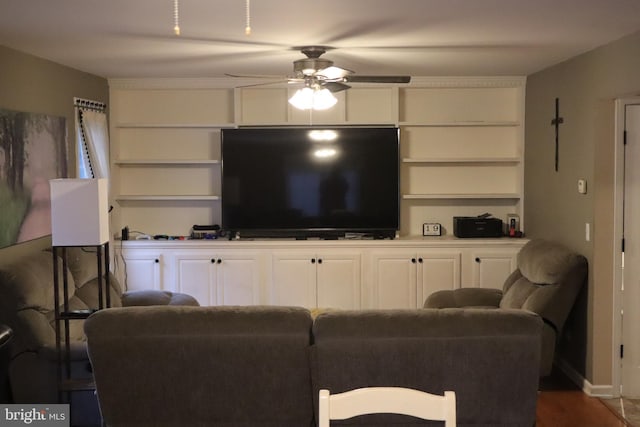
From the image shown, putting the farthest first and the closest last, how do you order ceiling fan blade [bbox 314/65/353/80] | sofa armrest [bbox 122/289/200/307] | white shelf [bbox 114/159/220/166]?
white shelf [bbox 114/159/220/166], sofa armrest [bbox 122/289/200/307], ceiling fan blade [bbox 314/65/353/80]

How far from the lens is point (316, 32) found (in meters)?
3.85

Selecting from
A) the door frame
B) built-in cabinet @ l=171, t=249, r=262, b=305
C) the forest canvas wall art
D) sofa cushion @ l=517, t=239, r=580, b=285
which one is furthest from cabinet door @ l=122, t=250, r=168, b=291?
the door frame

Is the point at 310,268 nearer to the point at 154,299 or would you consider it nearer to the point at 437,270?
the point at 437,270

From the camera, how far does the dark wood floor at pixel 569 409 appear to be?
4188 mm

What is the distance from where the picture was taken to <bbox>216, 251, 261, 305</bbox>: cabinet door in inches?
231

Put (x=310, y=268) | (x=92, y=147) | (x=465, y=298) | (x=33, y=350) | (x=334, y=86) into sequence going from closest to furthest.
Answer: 1. (x=33, y=350)
2. (x=334, y=86)
3. (x=465, y=298)
4. (x=92, y=147)
5. (x=310, y=268)

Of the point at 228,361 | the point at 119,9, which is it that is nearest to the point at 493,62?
→ the point at 119,9

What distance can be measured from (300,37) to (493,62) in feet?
6.03

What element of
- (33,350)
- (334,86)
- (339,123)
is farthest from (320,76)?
(33,350)

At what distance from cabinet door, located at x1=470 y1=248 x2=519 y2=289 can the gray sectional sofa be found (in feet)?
9.56

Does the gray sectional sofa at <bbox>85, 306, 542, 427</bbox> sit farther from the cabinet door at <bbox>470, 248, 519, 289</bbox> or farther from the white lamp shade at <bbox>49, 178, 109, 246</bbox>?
the cabinet door at <bbox>470, 248, 519, 289</bbox>

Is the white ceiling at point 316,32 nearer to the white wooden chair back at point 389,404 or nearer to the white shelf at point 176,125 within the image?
the white shelf at point 176,125

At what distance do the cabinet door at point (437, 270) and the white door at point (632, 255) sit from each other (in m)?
1.58

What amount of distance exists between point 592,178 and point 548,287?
78 cm
